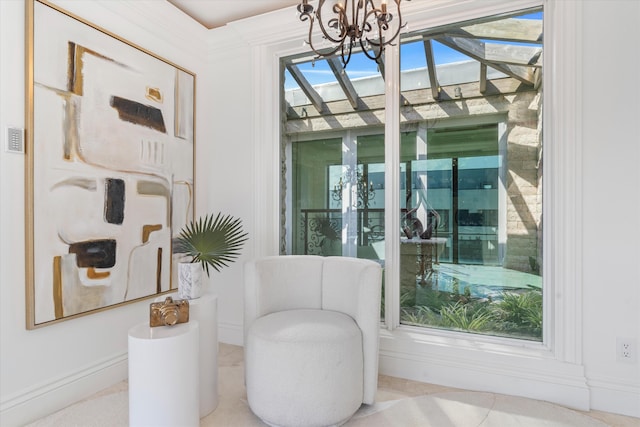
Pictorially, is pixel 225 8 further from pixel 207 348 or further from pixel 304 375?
pixel 304 375

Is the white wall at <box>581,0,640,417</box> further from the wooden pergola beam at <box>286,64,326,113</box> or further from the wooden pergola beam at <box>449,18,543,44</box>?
the wooden pergola beam at <box>286,64,326,113</box>

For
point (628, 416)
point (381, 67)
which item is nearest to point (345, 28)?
point (381, 67)

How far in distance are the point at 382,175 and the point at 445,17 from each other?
1.16m

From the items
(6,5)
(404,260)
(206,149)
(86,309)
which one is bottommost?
(86,309)

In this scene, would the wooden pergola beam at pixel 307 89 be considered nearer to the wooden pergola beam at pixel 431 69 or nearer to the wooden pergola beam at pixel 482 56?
the wooden pergola beam at pixel 431 69

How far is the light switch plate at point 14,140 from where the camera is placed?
1891mm

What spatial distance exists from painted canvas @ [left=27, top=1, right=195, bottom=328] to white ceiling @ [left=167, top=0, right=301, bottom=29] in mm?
500

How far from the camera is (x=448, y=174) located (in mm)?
2592

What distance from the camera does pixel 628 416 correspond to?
207 cm

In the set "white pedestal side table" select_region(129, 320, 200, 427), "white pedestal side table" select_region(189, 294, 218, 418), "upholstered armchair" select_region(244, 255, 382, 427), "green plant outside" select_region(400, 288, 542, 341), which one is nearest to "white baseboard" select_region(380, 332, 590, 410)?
"green plant outside" select_region(400, 288, 542, 341)

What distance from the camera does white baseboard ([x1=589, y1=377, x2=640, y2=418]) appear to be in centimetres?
207

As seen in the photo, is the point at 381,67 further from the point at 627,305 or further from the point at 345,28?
the point at 627,305

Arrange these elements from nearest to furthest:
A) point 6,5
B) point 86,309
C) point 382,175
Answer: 1. point 6,5
2. point 86,309
3. point 382,175

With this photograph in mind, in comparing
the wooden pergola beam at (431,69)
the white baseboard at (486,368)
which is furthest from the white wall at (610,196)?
the wooden pergola beam at (431,69)
